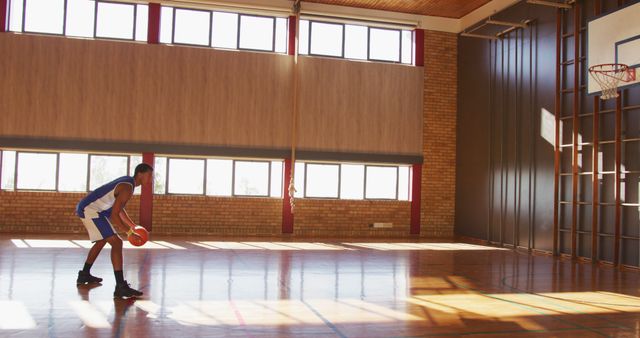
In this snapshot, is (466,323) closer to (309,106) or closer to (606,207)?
(606,207)

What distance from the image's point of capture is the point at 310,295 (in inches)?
237

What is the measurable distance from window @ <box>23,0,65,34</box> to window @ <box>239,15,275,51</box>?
13.1ft

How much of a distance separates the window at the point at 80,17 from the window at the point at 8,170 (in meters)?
2.99

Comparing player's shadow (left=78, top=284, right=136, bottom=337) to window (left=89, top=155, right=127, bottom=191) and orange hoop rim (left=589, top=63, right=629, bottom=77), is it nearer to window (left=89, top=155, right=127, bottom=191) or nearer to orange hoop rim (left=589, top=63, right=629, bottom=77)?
window (left=89, top=155, right=127, bottom=191)

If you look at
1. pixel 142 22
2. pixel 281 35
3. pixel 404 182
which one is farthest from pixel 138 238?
pixel 404 182

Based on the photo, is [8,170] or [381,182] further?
[381,182]

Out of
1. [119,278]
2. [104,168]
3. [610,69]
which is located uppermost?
[610,69]

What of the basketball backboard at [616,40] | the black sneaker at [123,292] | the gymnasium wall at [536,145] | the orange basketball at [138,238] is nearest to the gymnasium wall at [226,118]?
the gymnasium wall at [536,145]

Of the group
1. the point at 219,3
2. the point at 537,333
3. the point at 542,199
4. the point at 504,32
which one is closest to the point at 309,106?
the point at 219,3

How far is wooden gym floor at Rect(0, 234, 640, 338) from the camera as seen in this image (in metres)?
4.59

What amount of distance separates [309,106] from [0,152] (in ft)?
22.6

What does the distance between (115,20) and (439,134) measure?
8.27 m

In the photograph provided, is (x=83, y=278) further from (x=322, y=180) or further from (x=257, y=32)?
(x=257, y=32)

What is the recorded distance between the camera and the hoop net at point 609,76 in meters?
8.70
